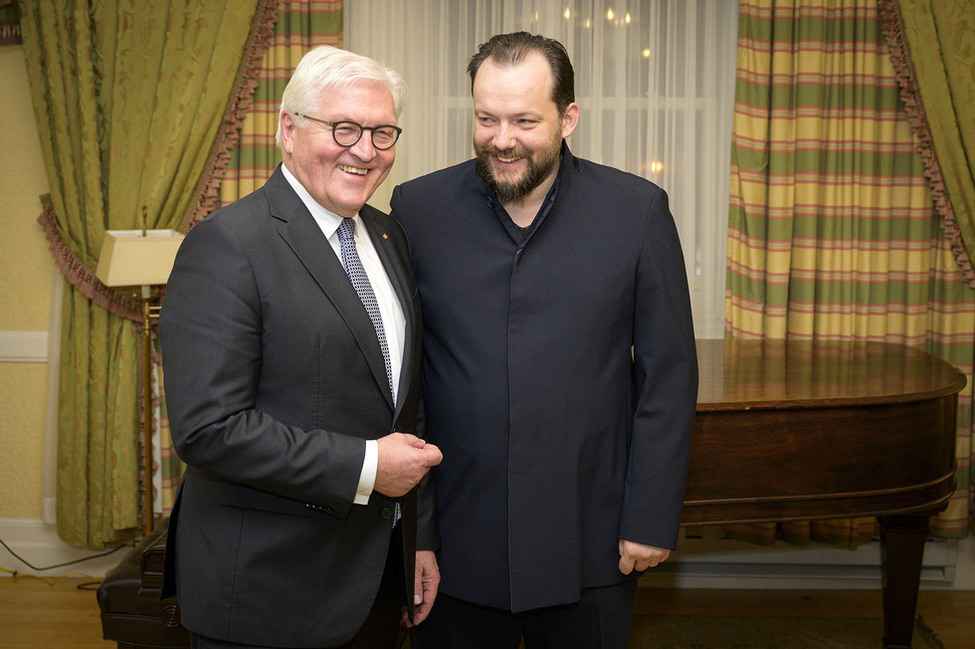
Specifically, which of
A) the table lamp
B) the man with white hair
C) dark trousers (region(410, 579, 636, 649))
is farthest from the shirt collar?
the table lamp

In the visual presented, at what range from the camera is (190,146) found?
3.95 metres

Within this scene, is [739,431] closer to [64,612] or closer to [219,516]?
[219,516]

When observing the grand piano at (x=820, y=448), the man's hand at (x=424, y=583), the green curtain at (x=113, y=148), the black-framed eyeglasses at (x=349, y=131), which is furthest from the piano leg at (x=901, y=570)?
the green curtain at (x=113, y=148)

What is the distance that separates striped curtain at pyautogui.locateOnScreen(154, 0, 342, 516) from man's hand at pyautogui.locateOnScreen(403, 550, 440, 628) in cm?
236

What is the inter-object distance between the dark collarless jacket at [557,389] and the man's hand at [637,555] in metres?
0.02

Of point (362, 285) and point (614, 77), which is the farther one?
point (614, 77)

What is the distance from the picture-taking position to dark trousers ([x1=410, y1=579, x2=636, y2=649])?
1.95 metres

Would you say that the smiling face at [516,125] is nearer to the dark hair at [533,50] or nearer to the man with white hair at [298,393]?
the dark hair at [533,50]

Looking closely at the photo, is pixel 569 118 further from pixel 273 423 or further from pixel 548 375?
pixel 273 423

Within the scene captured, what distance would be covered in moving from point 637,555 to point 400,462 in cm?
62

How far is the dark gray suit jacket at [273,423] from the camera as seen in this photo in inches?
59.1

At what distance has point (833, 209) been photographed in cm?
398

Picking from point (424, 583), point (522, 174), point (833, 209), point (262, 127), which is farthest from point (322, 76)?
point (833, 209)

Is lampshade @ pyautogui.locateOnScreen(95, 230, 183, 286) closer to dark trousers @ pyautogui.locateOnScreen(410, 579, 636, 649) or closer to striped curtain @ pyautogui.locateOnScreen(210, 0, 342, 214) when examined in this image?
striped curtain @ pyautogui.locateOnScreen(210, 0, 342, 214)
